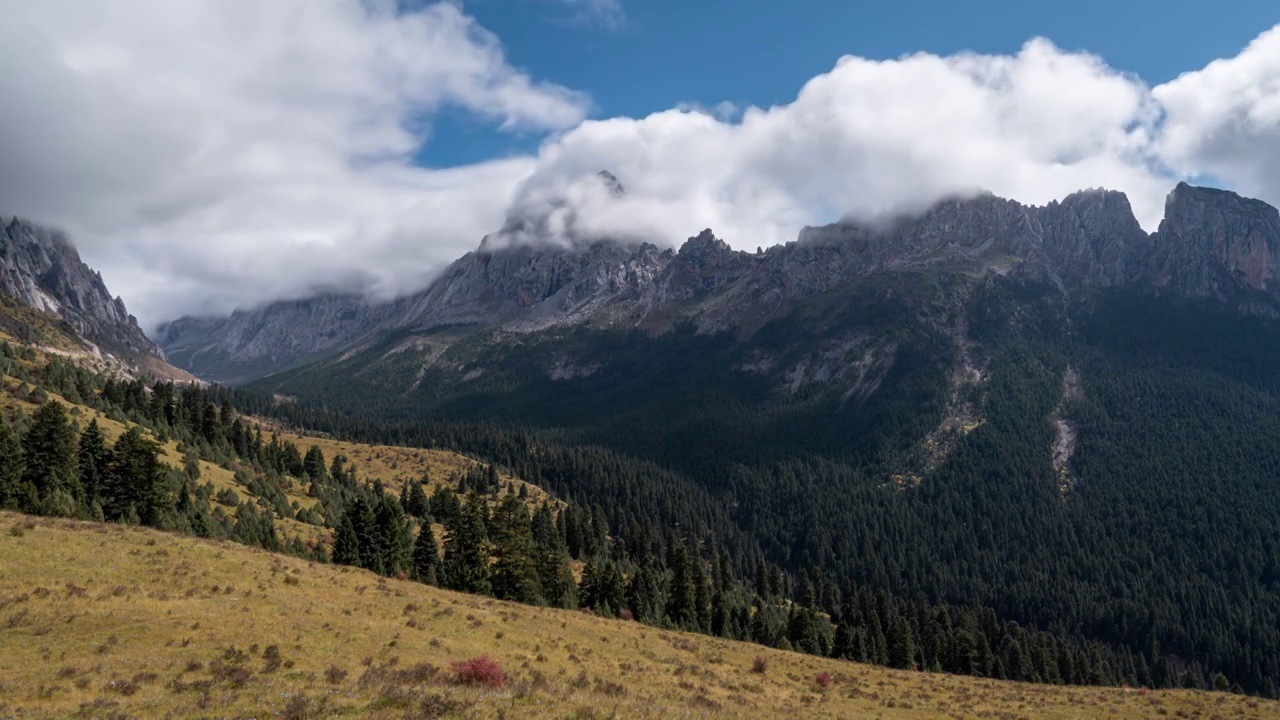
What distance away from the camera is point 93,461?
226 feet

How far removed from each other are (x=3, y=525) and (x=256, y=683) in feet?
109

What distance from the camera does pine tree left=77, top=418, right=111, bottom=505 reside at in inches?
2655

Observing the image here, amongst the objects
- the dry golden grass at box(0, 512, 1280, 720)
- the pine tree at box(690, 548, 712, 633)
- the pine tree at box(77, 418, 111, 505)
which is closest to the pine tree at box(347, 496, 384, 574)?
the dry golden grass at box(0, 512, 1280, 720)

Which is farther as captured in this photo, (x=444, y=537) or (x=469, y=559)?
(x=444, y=537)

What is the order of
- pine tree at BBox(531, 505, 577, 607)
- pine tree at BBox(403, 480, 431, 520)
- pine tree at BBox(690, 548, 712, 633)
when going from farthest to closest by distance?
pine tree at BBox(403, 480, 431, 520) < pine tree at BBox(690, 548, 712, 633) < pine tree at BBox(531, 505, 577, 607)

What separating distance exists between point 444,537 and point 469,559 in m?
12.6

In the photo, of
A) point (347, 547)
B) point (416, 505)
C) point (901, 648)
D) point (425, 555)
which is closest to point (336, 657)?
point (347, 547)

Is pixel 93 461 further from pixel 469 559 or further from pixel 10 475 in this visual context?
pixel 469 559

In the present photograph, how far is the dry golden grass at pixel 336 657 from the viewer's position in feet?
71.3

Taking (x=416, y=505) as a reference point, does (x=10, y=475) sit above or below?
above

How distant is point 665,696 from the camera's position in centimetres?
3369

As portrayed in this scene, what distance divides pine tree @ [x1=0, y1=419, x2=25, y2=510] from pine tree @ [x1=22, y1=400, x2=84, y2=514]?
128 inches

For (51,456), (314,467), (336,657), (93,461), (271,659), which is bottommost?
(314,467)

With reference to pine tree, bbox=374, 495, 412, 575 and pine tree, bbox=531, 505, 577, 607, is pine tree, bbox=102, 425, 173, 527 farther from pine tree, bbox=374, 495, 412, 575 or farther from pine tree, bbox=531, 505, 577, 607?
pine tree, bbox=531, 505, 577, 607
